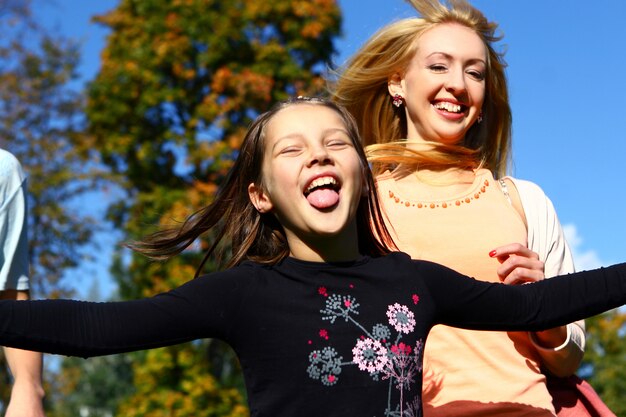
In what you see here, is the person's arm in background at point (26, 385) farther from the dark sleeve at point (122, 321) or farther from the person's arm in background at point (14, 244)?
the dark sleeve at point (122, 321)

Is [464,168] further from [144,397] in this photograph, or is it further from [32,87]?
[32,87]

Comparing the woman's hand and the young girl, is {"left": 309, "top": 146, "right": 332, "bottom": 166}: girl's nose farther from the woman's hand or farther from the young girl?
the woman's hand

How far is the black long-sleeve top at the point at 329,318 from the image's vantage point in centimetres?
234

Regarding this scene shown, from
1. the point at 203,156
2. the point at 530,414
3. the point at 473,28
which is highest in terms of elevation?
the point at 203,156

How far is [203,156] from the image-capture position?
18812 millimetres

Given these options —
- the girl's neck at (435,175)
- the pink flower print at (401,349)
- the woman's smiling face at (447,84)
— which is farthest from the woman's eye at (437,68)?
the pink flower print at (401,349)

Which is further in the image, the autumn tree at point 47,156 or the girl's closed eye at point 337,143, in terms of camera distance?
the autumn tree at point 47,156

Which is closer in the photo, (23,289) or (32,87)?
(23,289)

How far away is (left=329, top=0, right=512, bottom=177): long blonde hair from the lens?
12.4 feet

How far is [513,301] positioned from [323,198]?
1.79ft

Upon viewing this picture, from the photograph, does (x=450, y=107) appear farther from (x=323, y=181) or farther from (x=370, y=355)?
(x=370, y=355)

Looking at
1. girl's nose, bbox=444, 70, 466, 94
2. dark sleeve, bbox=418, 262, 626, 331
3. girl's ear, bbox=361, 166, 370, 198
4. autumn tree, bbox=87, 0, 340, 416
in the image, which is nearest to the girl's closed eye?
girl's ear, bbox=361, 166, 370, 198

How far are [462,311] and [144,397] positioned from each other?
53.1 ft

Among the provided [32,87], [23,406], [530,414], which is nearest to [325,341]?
[530,414]
